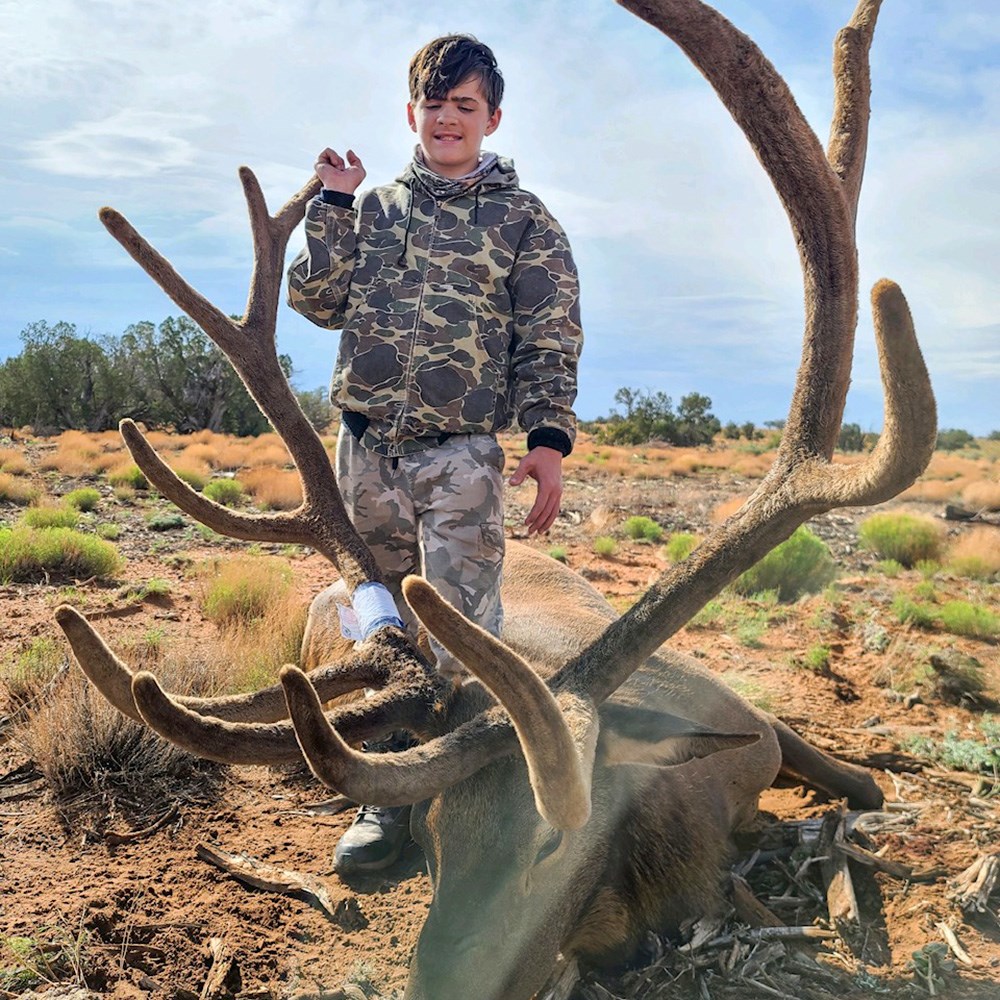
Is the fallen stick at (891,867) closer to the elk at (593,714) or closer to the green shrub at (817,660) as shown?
the elk at (593,714)

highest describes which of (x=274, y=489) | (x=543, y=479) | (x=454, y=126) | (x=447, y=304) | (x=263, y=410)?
(x=454, y=126)

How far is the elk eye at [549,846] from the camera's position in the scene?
7.17ft

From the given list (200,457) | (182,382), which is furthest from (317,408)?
(200,457)

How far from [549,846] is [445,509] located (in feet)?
4.74

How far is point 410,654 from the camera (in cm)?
273

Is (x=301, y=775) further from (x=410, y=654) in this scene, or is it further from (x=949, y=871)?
(x=949, y=871)

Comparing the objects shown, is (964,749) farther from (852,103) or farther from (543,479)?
(852,103)

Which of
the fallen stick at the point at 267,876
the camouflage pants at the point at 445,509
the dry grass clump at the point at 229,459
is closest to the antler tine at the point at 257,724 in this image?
the camouflage pants at the point at 445,509

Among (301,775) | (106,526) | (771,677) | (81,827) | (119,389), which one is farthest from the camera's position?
(119,389)

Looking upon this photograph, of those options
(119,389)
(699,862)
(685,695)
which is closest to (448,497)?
(685,695)

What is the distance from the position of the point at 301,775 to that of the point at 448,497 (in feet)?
5.85

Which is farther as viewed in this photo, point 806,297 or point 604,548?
point 604,548

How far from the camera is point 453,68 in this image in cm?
322

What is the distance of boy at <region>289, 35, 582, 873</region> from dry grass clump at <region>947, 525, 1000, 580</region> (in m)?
8.54
